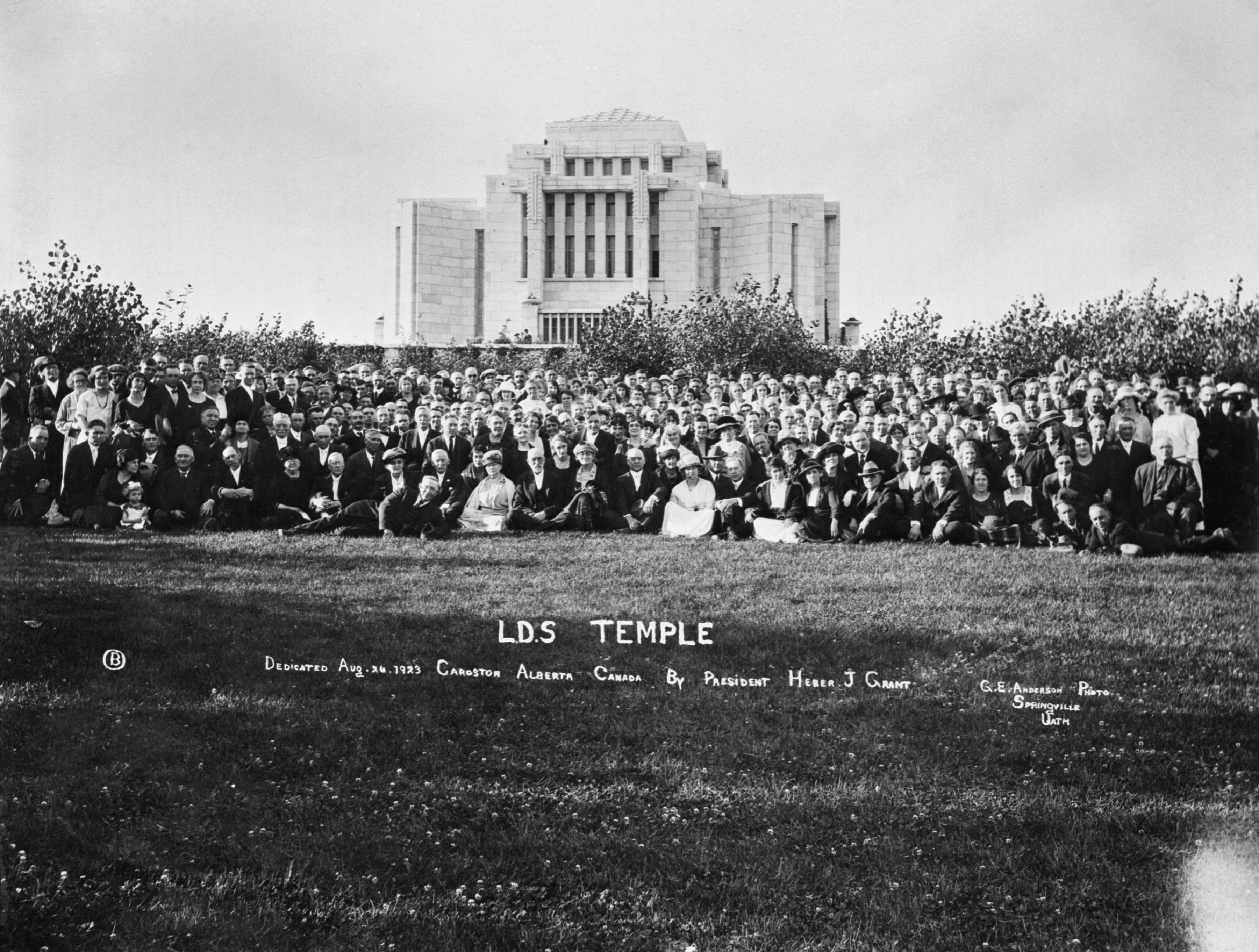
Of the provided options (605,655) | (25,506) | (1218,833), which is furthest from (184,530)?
(1218,833)

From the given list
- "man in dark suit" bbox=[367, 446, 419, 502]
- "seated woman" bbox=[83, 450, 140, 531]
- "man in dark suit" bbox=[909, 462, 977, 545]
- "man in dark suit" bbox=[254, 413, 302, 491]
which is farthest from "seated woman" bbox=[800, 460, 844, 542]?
"seated woman" bbox=[83, 450, 140, 531]

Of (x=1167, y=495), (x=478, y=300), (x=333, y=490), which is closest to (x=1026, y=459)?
(x=1167, y=495)

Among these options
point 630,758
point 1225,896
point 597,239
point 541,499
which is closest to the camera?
point 1225,896

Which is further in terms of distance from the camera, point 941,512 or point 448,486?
point 448,486

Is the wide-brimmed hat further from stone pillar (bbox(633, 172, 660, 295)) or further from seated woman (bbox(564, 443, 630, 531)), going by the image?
stone pillar (bbox(633, 172, 660, 295))

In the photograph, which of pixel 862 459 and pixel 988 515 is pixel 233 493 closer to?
pixel 862 459

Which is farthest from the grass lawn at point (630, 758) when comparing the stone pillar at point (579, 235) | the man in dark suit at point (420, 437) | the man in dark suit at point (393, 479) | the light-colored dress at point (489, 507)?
the stone pillar at point (579, 235)

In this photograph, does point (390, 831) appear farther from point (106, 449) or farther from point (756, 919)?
point (106, 449)
